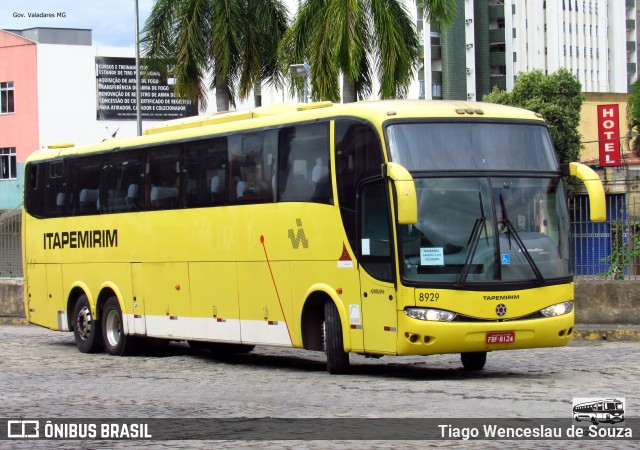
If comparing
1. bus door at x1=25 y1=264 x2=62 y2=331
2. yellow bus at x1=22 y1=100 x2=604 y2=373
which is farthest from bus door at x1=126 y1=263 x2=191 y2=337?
bus door at x1=25 y1=264 x2=62 y2=331

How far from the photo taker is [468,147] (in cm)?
1516

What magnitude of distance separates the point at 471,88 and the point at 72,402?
8549 centimetres

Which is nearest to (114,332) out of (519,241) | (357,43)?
(519,241)

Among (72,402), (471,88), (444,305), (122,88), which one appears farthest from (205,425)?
(471,88)

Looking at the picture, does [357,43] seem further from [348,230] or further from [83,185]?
[348,230]

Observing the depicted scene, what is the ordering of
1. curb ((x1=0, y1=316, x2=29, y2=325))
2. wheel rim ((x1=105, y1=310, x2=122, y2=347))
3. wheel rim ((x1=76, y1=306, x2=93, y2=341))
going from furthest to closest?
curb ((x1=0, y1=316, x2=29, y2=325)) < wheel rim ((x1=76, y1=306, x2=93, y2=341)) < wheel rim ((x1=105, y1=310, x2=122, y2=347))

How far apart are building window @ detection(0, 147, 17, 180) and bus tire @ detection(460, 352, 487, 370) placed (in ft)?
198

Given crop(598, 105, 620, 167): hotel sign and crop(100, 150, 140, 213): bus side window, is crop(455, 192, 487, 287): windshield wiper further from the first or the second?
crop(598, 105, 620, 167): hotel sign

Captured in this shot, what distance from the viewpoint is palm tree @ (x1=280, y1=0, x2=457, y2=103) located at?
32656 millimetres

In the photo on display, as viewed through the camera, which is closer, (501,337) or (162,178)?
(501,337)

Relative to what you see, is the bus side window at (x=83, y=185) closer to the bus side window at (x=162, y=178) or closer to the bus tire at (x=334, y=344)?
the bus side window at (x=162, y=178)

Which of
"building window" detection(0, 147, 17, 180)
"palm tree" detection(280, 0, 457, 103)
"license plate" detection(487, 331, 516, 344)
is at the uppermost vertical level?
"palm tree" detection(280, 0, 457, 103)

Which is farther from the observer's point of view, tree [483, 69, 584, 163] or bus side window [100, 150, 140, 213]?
tree [483, 69, 584, 163]

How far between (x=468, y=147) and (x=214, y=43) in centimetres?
2413
